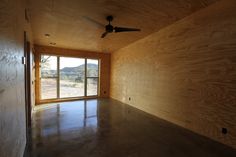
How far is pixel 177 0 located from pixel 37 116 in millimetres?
4630

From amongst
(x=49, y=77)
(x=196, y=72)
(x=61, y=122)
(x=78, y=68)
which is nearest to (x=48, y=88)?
(x=49, y=77)

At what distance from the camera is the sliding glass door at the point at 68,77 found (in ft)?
19.3

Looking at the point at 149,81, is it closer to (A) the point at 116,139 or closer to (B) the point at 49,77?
(A) the point at 116,139

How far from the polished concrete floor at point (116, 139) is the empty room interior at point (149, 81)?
18 millimetres

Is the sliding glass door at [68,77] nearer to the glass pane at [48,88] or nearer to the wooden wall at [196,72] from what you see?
the glass pane at [48,88]

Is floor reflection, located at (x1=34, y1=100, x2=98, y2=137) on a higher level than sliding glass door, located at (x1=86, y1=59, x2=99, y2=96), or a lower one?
lower

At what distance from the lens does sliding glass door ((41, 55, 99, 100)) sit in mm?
5897

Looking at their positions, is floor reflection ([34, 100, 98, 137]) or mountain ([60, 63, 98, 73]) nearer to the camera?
floor reflection ([34, 100, 98, 137])

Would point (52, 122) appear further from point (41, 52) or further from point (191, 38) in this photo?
point (191, 38)

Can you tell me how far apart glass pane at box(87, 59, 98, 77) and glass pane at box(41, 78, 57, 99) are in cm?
172

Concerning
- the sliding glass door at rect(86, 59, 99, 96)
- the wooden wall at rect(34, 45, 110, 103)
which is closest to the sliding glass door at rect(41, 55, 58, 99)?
the wooden wall at rect(34, 45, 110, 103)

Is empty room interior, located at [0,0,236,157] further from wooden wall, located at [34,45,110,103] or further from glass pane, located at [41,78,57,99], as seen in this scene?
glass pane, located at [41,78,57,99]

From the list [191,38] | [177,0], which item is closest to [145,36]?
[191,38]

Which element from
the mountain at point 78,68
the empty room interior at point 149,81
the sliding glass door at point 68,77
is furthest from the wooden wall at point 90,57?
the empty room interior at point 149,81
